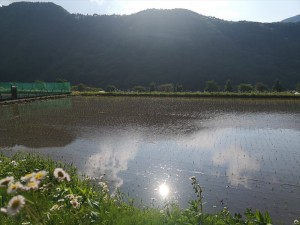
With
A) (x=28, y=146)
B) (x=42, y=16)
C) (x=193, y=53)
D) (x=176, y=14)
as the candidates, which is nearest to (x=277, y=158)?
(x=28, y=146)

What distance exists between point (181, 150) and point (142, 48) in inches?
3353

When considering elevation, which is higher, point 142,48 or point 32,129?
point 142,48

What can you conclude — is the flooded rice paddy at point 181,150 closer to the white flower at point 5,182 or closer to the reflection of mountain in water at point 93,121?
the reflection of mountain in water at point 93,121

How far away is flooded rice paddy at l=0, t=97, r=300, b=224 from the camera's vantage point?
759cm

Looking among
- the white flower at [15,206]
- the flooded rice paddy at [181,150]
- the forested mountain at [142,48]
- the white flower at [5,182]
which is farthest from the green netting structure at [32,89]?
the forested mountain at [142,48]

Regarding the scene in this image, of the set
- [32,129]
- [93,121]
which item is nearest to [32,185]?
[32,129]

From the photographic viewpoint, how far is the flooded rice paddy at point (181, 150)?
7594 millimetres

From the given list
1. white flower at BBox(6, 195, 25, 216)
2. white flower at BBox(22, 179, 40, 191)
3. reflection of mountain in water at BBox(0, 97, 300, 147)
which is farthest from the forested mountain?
white flower at BBox(6, 195, 25, 216)

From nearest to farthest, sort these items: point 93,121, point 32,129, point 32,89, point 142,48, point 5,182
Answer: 1. point 5,182
2. point 32,129
3. point 93,121
4. point 32,89
5. point 142,48

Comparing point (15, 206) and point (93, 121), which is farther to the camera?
point (93, 121)

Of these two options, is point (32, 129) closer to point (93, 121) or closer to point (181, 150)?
point (93, 121)

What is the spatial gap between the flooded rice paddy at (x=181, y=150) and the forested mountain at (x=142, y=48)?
5455 cm

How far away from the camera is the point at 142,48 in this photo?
9481 centimetres

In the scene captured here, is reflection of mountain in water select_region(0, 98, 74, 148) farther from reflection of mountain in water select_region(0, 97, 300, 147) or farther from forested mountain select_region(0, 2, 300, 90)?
forested mountain select_region(0, 2, 300, 90)
